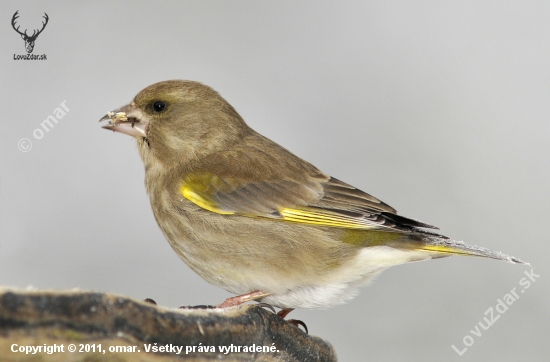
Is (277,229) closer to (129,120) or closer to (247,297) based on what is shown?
(247,297)

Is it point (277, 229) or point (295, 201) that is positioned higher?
point (295, 201)

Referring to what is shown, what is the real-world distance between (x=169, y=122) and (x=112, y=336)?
1.82 metres

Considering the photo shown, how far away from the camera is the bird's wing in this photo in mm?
2908

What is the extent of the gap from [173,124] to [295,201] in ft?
2.43

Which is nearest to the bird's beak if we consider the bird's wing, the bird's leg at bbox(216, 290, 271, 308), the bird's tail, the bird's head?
the bird's head

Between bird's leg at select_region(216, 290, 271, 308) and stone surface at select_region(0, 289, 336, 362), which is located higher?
bird's leg at select_region(216, 290, 271, 308)

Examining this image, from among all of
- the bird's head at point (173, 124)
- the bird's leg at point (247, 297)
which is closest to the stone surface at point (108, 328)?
the bird's leg at point (247, 297)

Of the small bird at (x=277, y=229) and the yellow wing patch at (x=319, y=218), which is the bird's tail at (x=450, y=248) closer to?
the small bird at (x=277, y=229)

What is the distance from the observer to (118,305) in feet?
5.08

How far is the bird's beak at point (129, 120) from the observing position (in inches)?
124

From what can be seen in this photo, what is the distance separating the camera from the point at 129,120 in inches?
126

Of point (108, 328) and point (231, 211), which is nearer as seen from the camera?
point (108, 328)

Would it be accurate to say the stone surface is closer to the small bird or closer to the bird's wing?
the small bird

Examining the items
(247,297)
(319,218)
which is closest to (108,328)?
(247,297)
